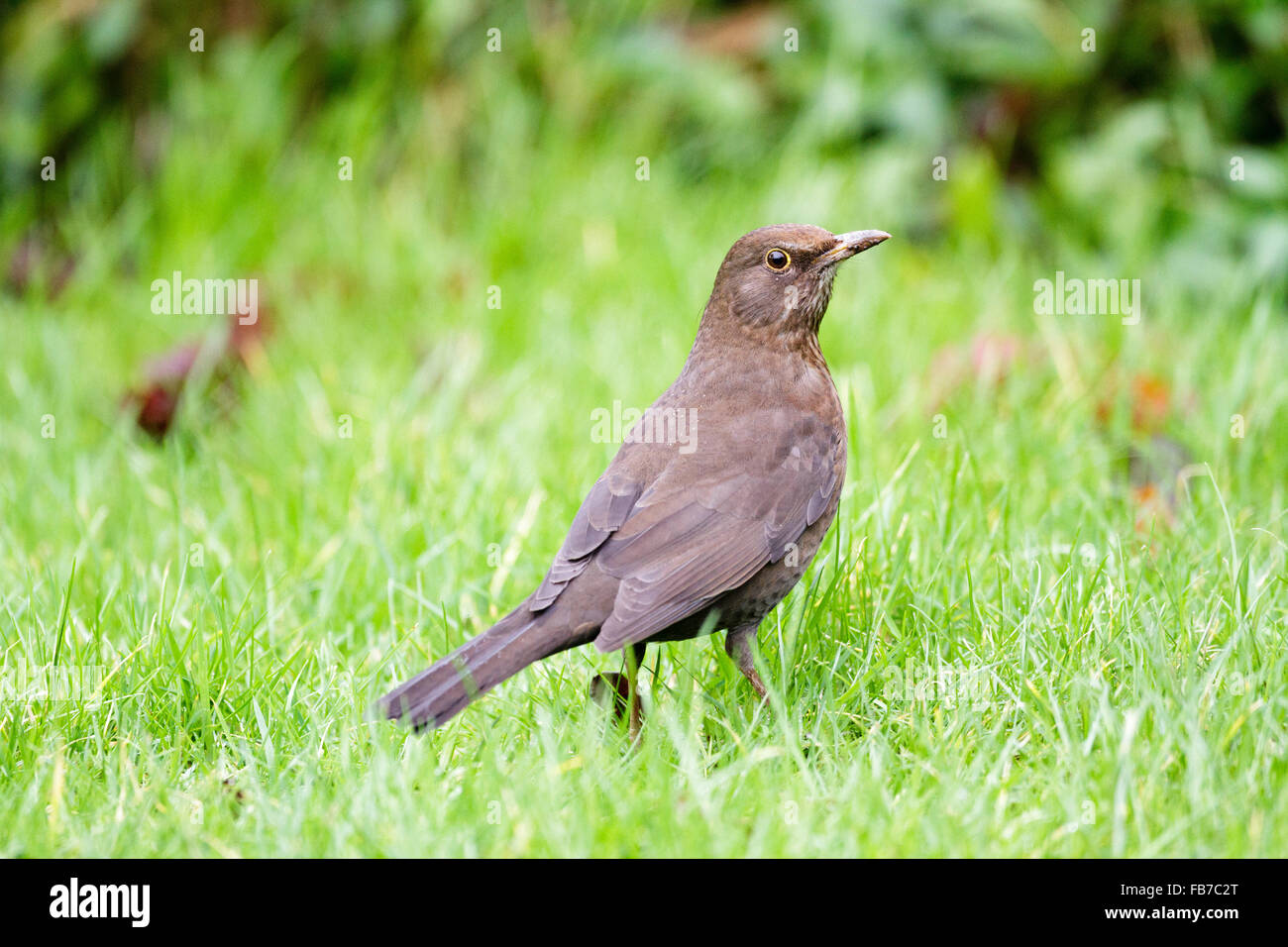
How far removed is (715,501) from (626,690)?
1.60ft

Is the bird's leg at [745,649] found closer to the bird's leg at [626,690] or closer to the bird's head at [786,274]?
the bird's leg at [626,690]

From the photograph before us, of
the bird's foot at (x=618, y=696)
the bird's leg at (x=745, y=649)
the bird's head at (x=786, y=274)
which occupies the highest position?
the bird's head at (x=786, y=274)

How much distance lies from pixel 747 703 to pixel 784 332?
1.00m

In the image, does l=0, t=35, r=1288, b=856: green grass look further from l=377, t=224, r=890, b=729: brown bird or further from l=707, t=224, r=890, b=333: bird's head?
l=707, t=224, r=890, b=333: bird's head

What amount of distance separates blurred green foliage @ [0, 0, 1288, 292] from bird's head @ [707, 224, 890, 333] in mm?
2785

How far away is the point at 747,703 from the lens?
3.32 metres

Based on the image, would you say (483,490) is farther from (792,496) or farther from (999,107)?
(999,107)

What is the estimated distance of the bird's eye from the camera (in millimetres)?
3736

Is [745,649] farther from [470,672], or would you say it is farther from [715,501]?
[470,672]

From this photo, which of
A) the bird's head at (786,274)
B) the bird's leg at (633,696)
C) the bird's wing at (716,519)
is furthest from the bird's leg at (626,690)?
the bird's head at (786,274)

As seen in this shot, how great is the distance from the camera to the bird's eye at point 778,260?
12.3 feet

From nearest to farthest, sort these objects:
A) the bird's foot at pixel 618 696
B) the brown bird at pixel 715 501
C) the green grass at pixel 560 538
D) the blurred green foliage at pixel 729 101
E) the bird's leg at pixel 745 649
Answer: the green grass at pixel 560 538 < the brown bird at pixel 715 501 < the bird's foot at pixel 618 696 < the bird's leg at pixel 745 649 < the blurred green foliage at pixel 729 101

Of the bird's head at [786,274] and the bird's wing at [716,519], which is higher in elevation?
the bird's head at [786,274]

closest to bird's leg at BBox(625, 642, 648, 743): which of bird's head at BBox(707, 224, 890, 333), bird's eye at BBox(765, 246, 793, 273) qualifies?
bird's head at BBox(707, 224, 890, 333)
